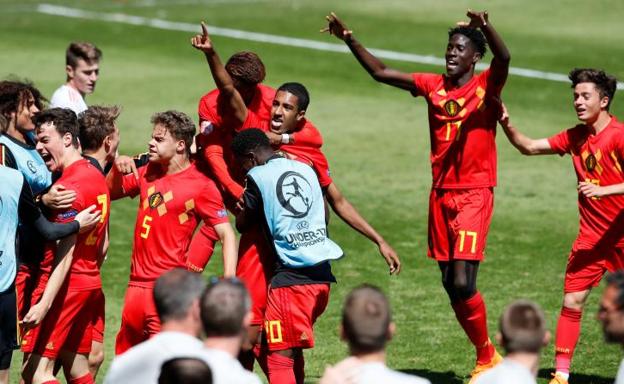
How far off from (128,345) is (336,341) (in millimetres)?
2991

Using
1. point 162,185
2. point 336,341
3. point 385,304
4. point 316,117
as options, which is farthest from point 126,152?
point 385,304

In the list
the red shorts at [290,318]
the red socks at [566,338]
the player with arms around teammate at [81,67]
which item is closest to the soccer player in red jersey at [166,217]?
the red shorts at [290,318]

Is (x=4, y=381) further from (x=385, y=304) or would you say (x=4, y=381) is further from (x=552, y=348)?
(x=552, y=348)

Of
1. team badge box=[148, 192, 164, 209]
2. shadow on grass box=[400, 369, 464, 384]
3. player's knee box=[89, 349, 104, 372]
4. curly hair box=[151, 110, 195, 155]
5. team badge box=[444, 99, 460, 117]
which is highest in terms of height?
team badge box=[444, 99, 460, 117]

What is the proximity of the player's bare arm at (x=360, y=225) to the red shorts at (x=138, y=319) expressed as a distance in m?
1.78

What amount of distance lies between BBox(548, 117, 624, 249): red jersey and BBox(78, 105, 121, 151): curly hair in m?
3.88

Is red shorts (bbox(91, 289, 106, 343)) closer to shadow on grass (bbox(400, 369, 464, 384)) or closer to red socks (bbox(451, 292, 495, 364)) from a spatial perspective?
shadow on grass (bbox(400, 369, 464, 384))

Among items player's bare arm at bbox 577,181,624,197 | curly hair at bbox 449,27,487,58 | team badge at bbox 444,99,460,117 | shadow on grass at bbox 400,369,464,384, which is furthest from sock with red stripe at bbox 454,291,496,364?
curly hair at bbox 449,27,487,58

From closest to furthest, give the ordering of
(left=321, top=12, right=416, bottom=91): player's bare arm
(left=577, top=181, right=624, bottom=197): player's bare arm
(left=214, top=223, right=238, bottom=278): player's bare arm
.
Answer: (left=214, top=223, right=238, bottom=278): player's bare arm
(left=577, top=181, right=624, bottom=197): player's bare arm
(left=321, top=12, right=416, bottom=91): player's bare arm

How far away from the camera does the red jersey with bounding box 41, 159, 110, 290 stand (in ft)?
30.4

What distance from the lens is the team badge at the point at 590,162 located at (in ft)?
34.9

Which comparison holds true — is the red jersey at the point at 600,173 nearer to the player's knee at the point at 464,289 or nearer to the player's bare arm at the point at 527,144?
the player's bare arm at the point at 527,144

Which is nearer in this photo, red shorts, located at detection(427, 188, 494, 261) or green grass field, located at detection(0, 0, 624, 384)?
red shorts, located at detection(427, 188, 494, 261)

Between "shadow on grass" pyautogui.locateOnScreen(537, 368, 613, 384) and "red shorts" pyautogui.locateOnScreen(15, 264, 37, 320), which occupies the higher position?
"red shorts" pyautogui.locateOnScreen(15, 264, 37, 320)
